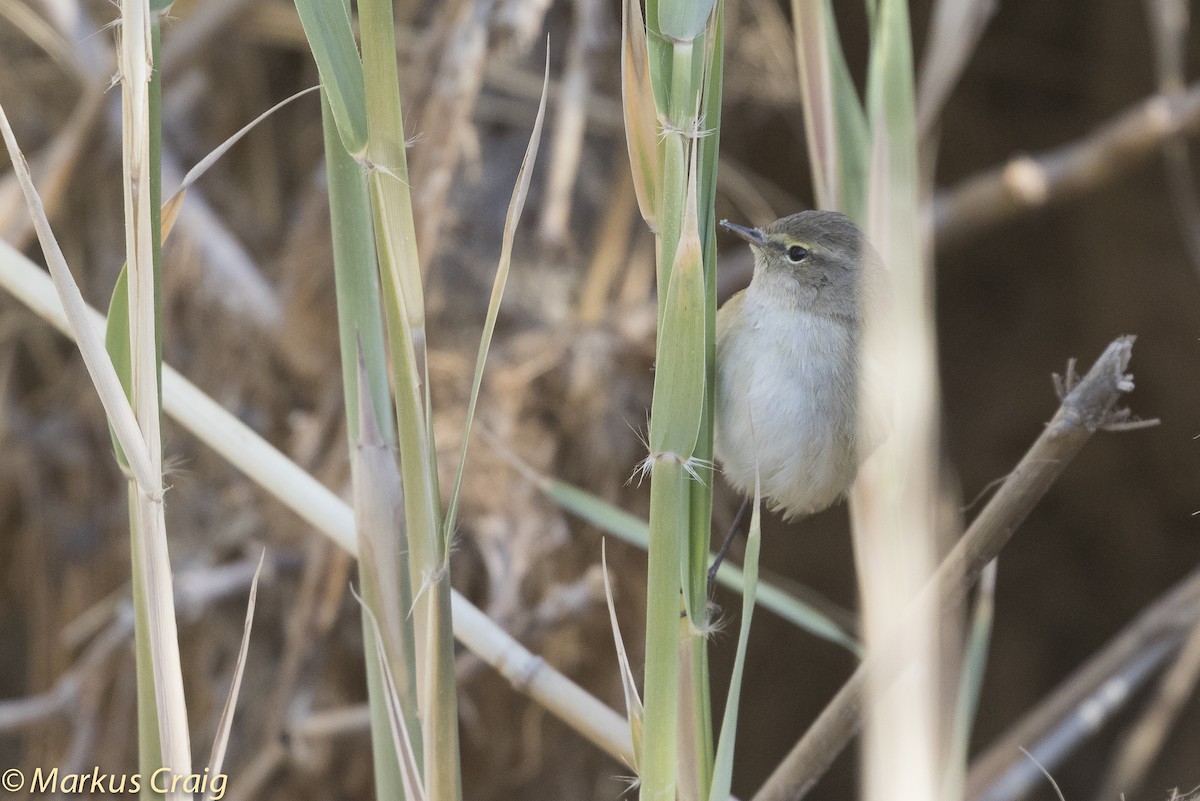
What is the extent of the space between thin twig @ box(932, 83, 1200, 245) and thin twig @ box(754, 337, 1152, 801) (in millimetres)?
1690

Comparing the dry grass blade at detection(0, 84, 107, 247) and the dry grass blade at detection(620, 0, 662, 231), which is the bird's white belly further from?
the dry grass blade at detection(0, 84, 107, 247)

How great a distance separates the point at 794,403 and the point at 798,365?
50 mm

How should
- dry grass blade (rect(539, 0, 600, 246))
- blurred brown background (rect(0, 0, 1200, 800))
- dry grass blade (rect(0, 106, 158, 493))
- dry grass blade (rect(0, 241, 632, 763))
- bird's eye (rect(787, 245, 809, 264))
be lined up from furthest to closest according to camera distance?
1. dry grass blade (rect(539, 0, 600, 246))
2. blurred brown background (rect(0, 0, 1200, 800))
3. bird's eye (rect(787, 245, 809, 264))
4. dry grass blade (rect(0, 241, 632, 763))
5. dry grass blade (rect(0, 106, 158, 493))

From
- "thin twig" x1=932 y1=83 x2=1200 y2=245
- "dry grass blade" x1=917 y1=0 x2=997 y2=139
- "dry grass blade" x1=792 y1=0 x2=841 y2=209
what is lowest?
"dry grass blade" x1=792 y1=0 x2=841 y2=209

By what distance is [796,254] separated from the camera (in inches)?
57.6

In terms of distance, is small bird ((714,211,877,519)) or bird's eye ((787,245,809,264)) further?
bird's eye ((787,245,809,264))

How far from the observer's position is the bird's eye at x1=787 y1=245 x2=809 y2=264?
1.46m

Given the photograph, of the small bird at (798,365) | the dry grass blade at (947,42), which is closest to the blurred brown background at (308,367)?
the small bird at (798,365)

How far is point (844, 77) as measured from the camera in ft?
3.73

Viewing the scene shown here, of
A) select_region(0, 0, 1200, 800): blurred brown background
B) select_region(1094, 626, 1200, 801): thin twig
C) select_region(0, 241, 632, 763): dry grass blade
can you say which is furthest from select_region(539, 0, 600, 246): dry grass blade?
select_region(1094, 626, 1200, 801): thin twig

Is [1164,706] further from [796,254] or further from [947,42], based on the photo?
[947,42]

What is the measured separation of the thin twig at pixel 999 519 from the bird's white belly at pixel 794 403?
44 centimetres

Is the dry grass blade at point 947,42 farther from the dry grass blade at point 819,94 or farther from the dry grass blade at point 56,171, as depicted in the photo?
the dry grass blade at point 56,171

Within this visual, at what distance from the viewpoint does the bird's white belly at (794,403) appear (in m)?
1.34
